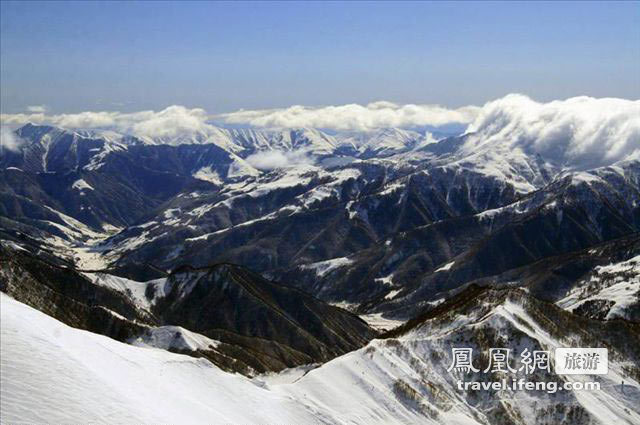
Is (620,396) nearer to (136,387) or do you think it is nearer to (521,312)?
(521,312)

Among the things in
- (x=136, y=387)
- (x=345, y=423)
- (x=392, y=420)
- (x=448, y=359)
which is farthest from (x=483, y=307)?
(x=136, y=387)

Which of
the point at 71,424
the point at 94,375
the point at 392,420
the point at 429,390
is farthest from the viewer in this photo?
the point at 429,390

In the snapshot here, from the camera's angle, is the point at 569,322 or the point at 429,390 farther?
the point at 569,322

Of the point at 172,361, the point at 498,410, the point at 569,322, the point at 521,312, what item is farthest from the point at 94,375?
the point at 569,322

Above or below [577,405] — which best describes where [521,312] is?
above

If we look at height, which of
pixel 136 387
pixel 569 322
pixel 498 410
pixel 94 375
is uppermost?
pixel 94 375

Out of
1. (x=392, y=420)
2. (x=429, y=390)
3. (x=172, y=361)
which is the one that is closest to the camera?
(x=172, y=361)

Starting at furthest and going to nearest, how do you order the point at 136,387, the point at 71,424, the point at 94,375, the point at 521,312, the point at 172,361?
the point at 521,312
the point at 172,361
the point at 136,387
the point at 94,375
the point at 71,424

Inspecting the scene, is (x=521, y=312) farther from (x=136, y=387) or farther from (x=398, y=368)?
(x=136, y=387)

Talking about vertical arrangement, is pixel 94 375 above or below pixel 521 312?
above
